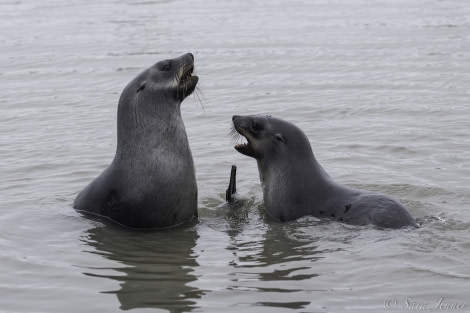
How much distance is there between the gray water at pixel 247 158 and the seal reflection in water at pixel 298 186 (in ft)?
0.60

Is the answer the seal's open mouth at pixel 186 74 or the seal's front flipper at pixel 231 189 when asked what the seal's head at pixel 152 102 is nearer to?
the seal's open mouth at pixel 186 74

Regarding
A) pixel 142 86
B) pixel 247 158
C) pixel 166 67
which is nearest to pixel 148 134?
pixel 142 86

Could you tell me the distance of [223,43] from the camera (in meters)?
20.1

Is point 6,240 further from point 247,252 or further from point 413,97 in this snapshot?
point 413,97

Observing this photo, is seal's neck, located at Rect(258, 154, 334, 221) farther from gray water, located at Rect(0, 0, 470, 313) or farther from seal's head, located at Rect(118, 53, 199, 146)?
seal's head, located at Rect(118, 53, 199, 146)

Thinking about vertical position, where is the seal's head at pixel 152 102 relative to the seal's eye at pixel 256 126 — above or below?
above

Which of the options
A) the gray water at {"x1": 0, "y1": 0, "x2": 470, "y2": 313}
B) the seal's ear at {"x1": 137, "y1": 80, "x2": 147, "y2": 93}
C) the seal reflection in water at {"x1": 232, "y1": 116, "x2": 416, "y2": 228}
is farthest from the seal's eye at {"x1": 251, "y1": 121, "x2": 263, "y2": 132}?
the seal's ear at {"x1": 137, "y1": 80, "x2": 147, "y2": 93}

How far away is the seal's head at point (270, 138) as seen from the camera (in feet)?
31.2

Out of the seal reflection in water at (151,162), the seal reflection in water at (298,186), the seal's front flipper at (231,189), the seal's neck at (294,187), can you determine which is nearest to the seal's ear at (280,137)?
the seal reflection in water at (298,186)

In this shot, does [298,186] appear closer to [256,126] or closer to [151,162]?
[256,126]

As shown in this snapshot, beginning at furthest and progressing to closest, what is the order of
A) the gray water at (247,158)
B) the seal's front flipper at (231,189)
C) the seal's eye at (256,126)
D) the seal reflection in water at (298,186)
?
the seal's front flipper at (231,189) < the seal's eye at (256,126) < the seal reflection in water at (298,186) < the gray water at (247,158)

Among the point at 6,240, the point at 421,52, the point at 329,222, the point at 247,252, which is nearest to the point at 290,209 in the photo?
the point at 329,222

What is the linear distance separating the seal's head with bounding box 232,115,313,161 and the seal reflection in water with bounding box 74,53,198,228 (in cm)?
88

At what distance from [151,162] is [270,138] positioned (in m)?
1.48
